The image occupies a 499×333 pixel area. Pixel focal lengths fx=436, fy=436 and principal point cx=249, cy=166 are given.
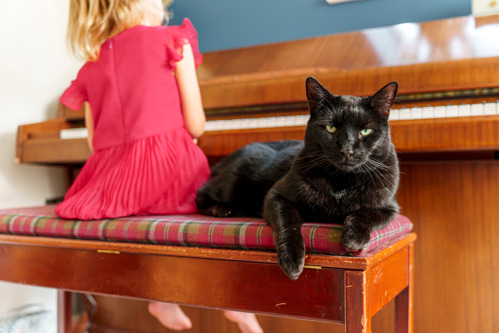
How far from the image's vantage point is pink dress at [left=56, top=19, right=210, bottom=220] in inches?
47.8

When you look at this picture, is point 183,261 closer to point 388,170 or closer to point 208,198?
point 208,198

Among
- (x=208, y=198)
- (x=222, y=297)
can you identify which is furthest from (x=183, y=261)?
(x=208, y=198)

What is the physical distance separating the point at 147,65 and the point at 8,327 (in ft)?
4.22

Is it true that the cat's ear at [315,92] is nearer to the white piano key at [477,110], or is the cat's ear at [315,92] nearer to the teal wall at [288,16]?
Result: the white piano key at [477,110]

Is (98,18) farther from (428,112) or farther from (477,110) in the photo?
(477,110)

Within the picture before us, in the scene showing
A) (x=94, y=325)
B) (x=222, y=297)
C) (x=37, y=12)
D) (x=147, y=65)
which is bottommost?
(x=94, y=325)

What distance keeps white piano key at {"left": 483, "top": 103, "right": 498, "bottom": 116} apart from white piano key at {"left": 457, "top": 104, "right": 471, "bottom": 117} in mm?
37

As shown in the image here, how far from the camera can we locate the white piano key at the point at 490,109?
3.64ft

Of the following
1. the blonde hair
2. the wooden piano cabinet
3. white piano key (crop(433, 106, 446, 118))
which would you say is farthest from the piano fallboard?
the blonde hair

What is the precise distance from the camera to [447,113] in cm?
116

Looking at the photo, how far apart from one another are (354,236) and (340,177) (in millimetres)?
153

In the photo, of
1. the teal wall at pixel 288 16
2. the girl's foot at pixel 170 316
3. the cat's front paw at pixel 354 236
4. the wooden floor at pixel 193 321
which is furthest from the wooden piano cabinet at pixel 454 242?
the teal wall at pixel 288 16

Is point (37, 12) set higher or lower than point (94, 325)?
higher

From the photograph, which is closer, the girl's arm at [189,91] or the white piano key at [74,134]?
the girl's arm at [189,91]
